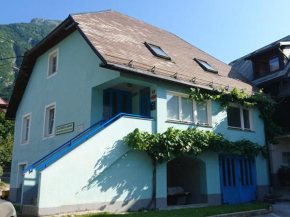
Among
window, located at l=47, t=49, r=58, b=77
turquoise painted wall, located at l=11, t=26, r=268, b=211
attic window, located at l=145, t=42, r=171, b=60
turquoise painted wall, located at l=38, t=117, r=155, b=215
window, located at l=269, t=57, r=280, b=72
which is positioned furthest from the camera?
window, located at l=269, t=57, r=280, b=72

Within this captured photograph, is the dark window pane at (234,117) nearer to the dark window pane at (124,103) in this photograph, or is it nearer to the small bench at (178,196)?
the small bench at (178,196)

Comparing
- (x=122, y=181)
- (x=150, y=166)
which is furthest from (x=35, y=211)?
(x=150, y=166)

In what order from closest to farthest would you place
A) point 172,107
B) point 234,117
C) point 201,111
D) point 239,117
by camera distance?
1. point 172,107
2. point 201,111
3. point 234,117
4. point 239,117

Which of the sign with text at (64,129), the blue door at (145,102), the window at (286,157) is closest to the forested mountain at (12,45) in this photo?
the sign with text at (64,129)

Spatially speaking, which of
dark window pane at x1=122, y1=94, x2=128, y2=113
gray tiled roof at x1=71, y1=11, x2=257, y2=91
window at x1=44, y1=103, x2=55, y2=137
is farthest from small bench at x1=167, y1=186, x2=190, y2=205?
window at x1=44, y1=103, x2=55, y2=137

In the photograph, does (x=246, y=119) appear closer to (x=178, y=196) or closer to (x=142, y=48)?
(x=178, y=196)

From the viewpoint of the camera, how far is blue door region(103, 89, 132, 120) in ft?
43.9

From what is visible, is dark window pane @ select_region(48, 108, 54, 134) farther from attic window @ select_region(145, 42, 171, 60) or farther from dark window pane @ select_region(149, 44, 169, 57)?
dark window pane @ select_region(149, 44, 169, 57)

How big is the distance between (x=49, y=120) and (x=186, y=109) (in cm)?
688

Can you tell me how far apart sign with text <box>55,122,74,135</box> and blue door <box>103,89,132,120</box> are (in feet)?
5.04

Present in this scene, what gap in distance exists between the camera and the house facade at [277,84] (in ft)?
A: 55.9

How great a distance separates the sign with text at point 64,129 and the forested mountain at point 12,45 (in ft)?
157

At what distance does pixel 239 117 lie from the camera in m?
16.0

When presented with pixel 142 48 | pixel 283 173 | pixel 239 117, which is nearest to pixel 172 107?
pixel 142 48
